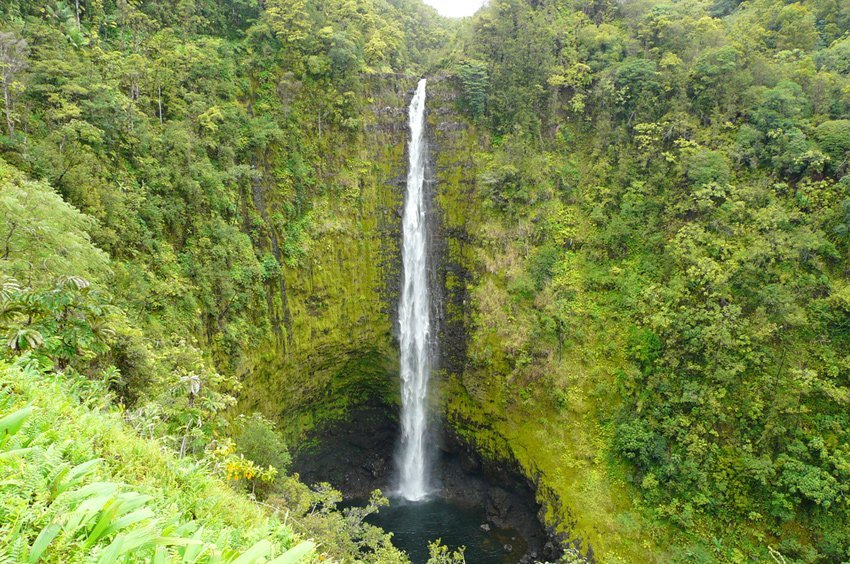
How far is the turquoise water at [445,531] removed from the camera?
52.1 ft

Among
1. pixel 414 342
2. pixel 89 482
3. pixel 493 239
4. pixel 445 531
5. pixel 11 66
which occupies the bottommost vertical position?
pixel 445 531

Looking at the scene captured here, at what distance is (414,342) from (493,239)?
593 cm

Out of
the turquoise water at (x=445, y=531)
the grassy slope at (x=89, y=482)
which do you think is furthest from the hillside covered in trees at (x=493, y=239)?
the turquoise water at (x=445, y=531)

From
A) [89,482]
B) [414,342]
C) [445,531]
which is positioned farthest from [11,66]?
[445,531]

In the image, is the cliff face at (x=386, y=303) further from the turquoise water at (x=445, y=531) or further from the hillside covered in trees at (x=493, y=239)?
the turquoise water at (x=445, y=531)

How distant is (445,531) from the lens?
17094mm

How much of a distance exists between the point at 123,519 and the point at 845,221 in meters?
19.2

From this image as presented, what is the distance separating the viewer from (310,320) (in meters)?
18.5

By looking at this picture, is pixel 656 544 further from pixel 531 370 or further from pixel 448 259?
pixel 448 259

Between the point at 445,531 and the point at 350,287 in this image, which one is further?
the point at 350,287

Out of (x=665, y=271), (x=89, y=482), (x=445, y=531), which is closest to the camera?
(x=89, y=482)

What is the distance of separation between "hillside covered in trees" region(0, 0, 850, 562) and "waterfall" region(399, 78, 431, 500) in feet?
2.32

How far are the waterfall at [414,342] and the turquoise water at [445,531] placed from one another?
137cm

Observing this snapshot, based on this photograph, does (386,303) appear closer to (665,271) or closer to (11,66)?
(665,271)
